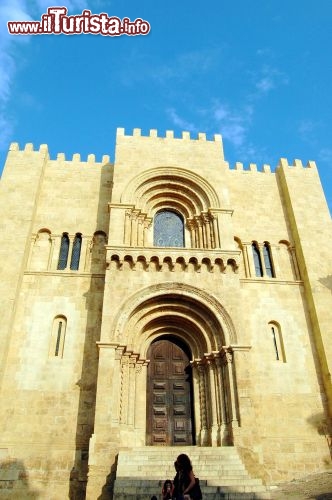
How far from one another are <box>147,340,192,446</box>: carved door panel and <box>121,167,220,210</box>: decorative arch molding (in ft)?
19.1

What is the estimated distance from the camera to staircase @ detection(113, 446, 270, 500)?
9.70 metres

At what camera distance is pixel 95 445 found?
11.2 m

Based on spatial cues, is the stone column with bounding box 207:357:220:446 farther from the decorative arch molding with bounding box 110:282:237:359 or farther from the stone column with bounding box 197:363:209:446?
the decorative arch molding with bounding box 110:282:237:359

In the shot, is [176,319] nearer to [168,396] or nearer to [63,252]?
[168,396]

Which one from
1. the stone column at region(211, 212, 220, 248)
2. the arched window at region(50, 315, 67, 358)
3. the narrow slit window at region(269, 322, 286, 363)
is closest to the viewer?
the arched window at region(50, 315, 67, 358)

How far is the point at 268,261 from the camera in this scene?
56.5 ft

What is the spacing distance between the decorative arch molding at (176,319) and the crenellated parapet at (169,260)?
738 mm

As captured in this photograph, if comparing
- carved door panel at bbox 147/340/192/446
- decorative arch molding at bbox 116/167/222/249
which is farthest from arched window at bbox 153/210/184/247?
carved door panel at bbox 147/340/192/446

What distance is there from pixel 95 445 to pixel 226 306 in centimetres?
581

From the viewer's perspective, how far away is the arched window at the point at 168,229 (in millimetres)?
16938

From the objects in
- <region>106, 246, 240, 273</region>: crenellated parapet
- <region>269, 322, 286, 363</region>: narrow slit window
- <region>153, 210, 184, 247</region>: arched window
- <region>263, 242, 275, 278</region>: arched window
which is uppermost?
<region>153, 210, 184, 247</region>: arched window

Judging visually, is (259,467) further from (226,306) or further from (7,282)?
(7,282)

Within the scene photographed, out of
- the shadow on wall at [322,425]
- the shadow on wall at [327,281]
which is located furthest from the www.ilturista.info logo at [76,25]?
the shadow on wall at [322,425]

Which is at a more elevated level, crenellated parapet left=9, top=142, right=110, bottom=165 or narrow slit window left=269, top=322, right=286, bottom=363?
crenellated parapet left=9, top=142, right=110, bottom=165
